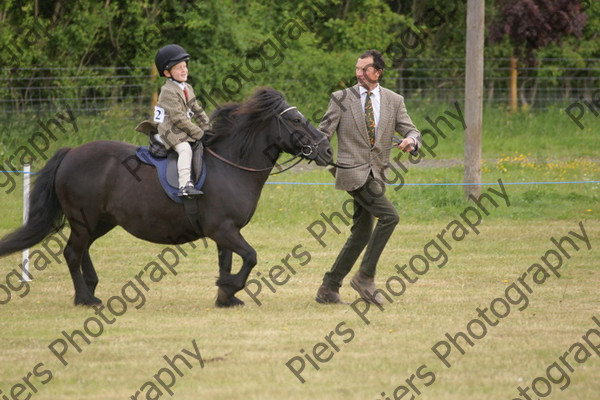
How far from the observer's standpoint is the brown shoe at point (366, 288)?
8164 mm

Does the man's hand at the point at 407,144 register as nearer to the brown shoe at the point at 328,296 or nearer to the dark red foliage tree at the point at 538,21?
the brown shoe at the point at 328,296

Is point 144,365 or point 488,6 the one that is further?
point 488,6

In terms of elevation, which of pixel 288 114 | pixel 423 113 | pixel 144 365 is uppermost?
pixel 288 114

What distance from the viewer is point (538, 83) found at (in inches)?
940

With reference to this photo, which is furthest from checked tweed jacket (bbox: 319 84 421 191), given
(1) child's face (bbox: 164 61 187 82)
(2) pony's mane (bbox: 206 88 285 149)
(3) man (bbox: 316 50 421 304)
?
(1) child's face (bbox: 164 61 187 82)

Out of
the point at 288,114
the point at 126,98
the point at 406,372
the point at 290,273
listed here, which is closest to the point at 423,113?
the point at 126,98

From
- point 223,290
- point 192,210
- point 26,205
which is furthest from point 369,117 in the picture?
point 26,205

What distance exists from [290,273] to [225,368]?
13.3 ft

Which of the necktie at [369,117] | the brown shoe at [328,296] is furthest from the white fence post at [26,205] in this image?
the necktie at [369,117]

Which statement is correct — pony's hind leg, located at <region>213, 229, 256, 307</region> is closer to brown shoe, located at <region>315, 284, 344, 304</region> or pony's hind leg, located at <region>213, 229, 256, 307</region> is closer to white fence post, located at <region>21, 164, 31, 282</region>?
brown shoe, located at <region>315, 284, 344, 304</region>

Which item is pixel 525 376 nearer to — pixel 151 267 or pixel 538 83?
pixel 151 267

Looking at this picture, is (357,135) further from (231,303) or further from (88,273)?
(88,273)

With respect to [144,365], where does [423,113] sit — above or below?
below

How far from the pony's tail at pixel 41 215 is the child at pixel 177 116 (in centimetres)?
121
